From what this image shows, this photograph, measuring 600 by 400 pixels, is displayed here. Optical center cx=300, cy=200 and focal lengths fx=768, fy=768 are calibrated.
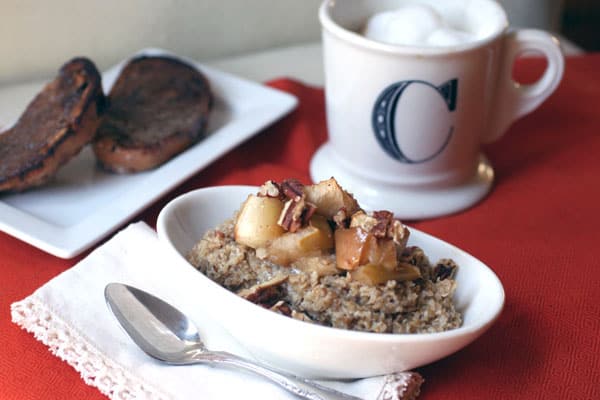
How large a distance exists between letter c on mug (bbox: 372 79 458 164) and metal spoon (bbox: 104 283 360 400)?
40 centimetres

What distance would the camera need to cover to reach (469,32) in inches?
43.8

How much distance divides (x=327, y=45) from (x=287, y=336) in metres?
0.52

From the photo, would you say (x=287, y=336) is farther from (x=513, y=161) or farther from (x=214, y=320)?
(x=513, y=161)

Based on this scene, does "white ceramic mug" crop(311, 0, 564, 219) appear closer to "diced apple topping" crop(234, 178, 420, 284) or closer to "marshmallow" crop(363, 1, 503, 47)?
"marshmallow" crop(363, 1, 503, 47)

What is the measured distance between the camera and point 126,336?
30.8 inches

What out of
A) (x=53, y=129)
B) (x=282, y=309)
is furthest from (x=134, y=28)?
(x=282, y=309)

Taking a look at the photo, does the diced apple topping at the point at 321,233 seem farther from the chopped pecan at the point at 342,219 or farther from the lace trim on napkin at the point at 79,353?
the lace trim on napkin at the point at 79,353

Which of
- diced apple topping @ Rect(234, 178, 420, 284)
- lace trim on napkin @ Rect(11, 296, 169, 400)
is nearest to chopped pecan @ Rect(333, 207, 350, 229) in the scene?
diced apple topping @ Rect(234, 178, 420, 284)

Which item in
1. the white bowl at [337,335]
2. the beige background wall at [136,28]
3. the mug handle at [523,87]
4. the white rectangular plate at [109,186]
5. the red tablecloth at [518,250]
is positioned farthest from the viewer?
the beige background wall at [136,28]

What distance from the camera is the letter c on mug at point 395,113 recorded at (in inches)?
39.4

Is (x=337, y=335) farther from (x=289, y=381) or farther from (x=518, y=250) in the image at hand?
(x=518, y=250)

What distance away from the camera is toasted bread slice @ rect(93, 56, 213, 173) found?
1145mm

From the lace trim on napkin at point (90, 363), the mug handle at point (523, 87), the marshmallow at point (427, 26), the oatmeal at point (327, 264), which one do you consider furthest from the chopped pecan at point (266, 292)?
the mug handle at point (523, 87)

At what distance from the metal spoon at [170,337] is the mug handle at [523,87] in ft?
1.92
